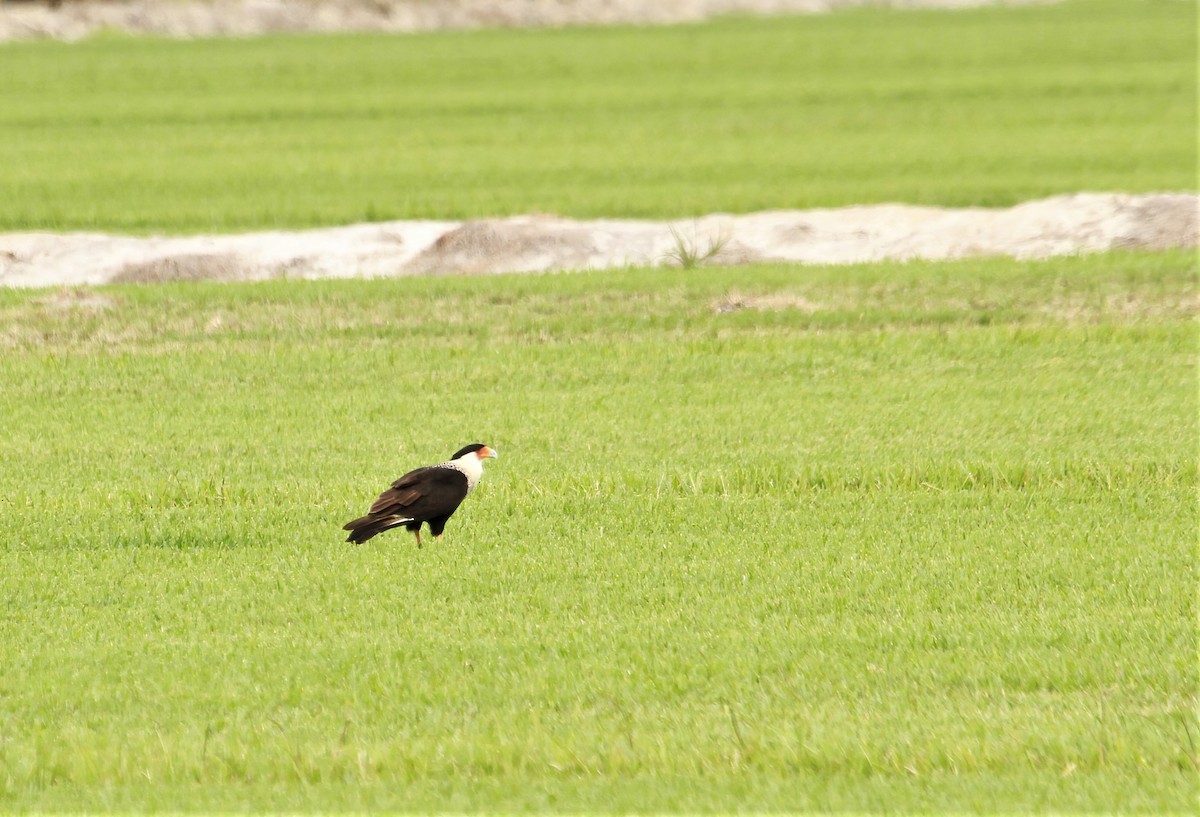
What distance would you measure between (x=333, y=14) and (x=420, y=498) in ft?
136

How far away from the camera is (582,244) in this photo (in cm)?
2067

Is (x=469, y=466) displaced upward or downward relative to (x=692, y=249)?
downward

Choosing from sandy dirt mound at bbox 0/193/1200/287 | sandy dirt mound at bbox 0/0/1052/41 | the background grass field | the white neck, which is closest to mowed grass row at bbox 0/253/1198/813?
the background grass field

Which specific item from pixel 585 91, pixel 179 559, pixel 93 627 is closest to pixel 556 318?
pixel 179 559

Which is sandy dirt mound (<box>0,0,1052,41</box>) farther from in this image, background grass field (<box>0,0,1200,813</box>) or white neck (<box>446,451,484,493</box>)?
white neck (<box>446,451,484,493</box>)

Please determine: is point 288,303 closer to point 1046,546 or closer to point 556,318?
point 556,318

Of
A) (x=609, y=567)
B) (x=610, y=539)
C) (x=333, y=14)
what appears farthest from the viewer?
(x=333, y=14)

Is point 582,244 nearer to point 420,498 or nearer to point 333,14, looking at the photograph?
point 420,498

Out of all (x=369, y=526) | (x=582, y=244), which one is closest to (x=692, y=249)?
(x=582, y=244)

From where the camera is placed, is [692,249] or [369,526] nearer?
[369,526]

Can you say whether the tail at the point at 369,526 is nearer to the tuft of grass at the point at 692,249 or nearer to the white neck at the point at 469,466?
the white neck at the point at 469,466

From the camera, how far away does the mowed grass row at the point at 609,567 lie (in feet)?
19.6

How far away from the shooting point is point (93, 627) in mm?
7582

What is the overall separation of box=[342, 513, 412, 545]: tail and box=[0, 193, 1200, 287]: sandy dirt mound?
1141 centimetres
